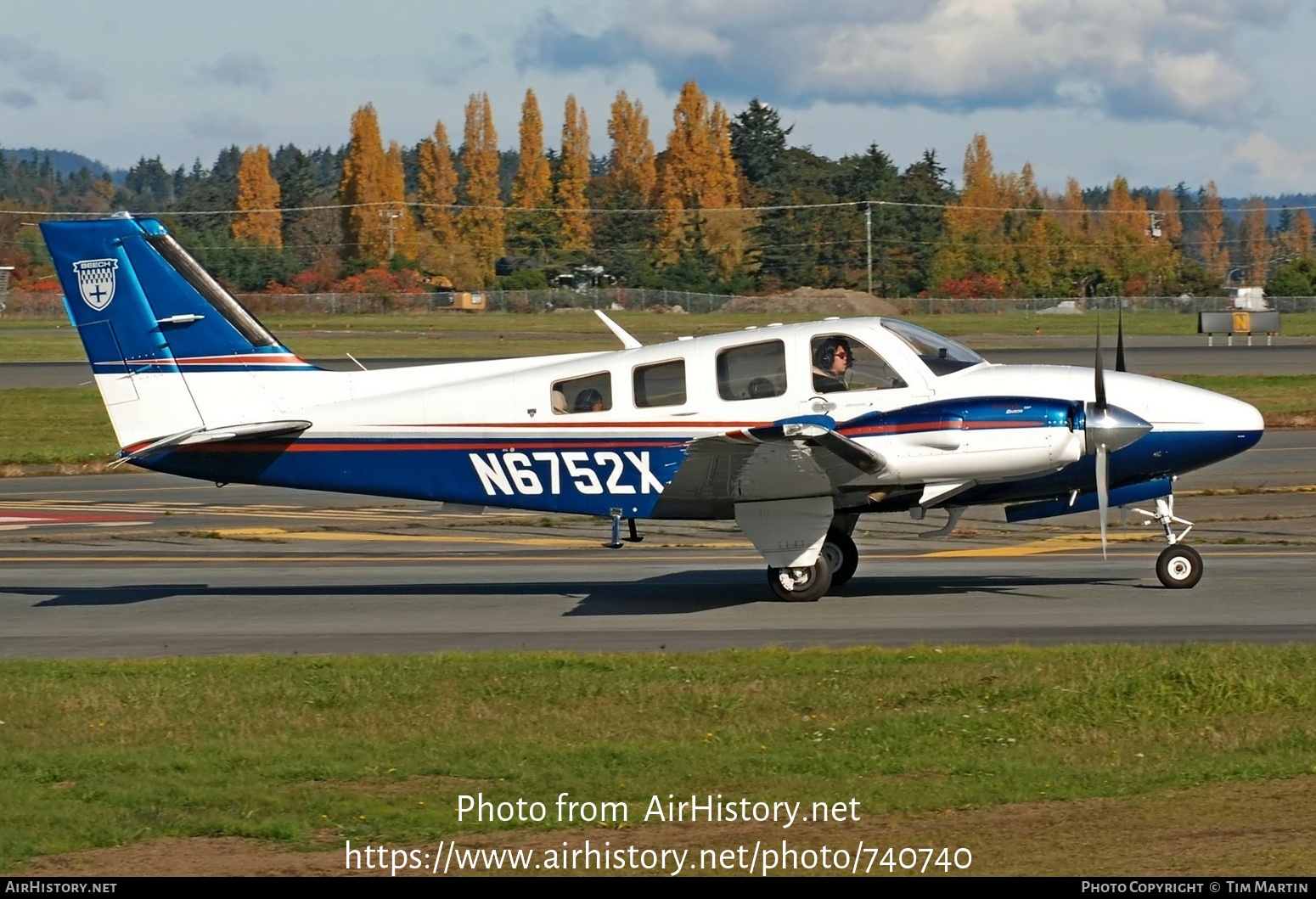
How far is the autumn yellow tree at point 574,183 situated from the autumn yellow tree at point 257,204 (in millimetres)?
26343

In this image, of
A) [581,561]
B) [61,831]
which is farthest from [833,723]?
[581,561]

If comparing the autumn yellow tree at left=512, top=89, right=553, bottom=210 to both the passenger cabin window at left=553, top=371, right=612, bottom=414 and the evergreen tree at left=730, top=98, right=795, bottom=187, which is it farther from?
the passenger cabin window at left=553, top=371, right=612, bottom=414

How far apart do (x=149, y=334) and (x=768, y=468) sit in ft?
21.4

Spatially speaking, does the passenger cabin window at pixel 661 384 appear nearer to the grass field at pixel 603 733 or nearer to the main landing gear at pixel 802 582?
the main landing gear at pixel 802 582

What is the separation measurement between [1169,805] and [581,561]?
11077 mm

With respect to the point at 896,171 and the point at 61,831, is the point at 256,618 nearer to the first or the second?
the point at 61,831

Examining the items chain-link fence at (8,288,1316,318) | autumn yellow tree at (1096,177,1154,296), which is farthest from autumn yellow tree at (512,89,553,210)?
autumn yellow tree at (1096,177,1154,296)

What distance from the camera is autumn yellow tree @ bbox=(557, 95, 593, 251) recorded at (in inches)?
5059

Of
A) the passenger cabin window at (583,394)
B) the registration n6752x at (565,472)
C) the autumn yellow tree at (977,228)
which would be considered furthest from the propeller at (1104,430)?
the autumn yellow tree at (977,228)

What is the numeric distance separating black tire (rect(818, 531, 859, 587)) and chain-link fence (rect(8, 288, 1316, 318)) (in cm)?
7987

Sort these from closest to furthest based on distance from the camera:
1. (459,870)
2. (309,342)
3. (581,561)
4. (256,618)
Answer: (459,870)
(256,618)
(581,561)
(309,342)

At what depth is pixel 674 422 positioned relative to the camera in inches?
567

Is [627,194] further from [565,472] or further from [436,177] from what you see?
[565,472]

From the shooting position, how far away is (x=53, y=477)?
29.0 metres
